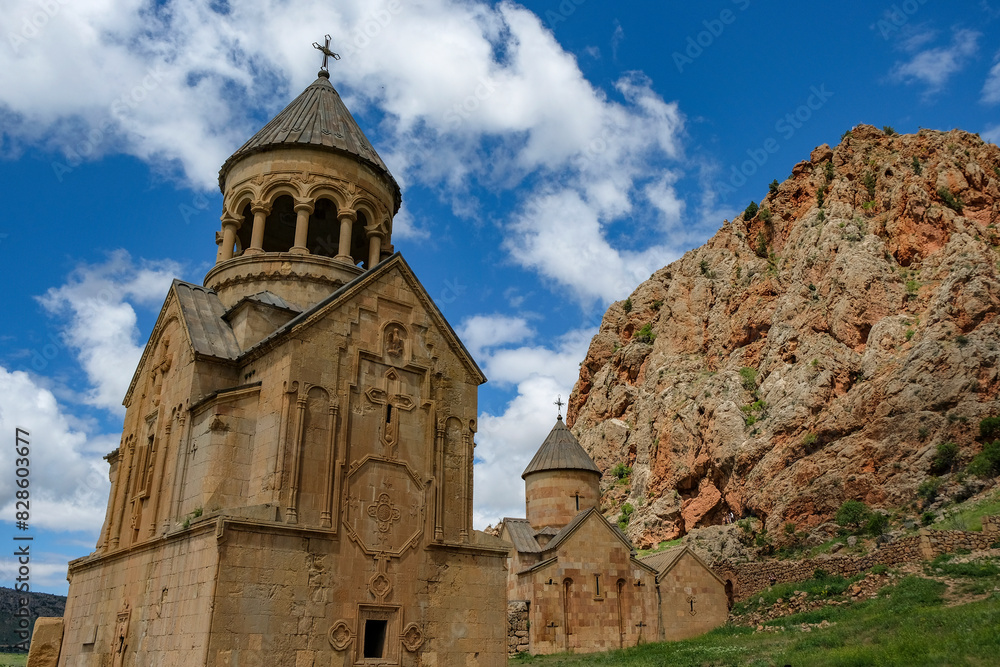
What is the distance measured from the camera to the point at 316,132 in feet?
42.8

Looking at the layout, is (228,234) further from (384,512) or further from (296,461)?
(384,512)

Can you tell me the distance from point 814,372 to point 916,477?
8.67 m

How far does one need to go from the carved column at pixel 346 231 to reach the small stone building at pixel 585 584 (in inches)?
483

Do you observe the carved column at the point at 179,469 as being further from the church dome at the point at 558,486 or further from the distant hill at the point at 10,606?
the distant hill at the point at 10,606

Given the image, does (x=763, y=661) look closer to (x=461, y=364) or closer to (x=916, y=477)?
(x=461, y=364)

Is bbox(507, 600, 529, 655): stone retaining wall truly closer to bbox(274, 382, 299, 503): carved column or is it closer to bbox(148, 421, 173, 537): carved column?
bbox(148, 421, 173, 537): carved column

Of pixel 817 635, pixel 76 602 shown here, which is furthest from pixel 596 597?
pixel 76 602

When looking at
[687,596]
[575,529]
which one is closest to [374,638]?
[575,529]

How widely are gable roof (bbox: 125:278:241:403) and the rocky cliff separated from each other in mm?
24624

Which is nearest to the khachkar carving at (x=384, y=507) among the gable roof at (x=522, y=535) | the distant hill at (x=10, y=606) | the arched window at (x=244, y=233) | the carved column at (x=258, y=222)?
the carved column at (x=258, y=222)

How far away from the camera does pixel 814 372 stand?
33688 millimetres

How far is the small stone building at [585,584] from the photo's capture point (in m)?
20.4

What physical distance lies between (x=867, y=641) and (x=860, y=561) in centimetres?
896

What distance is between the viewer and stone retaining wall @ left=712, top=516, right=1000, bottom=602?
18547 millimetres
